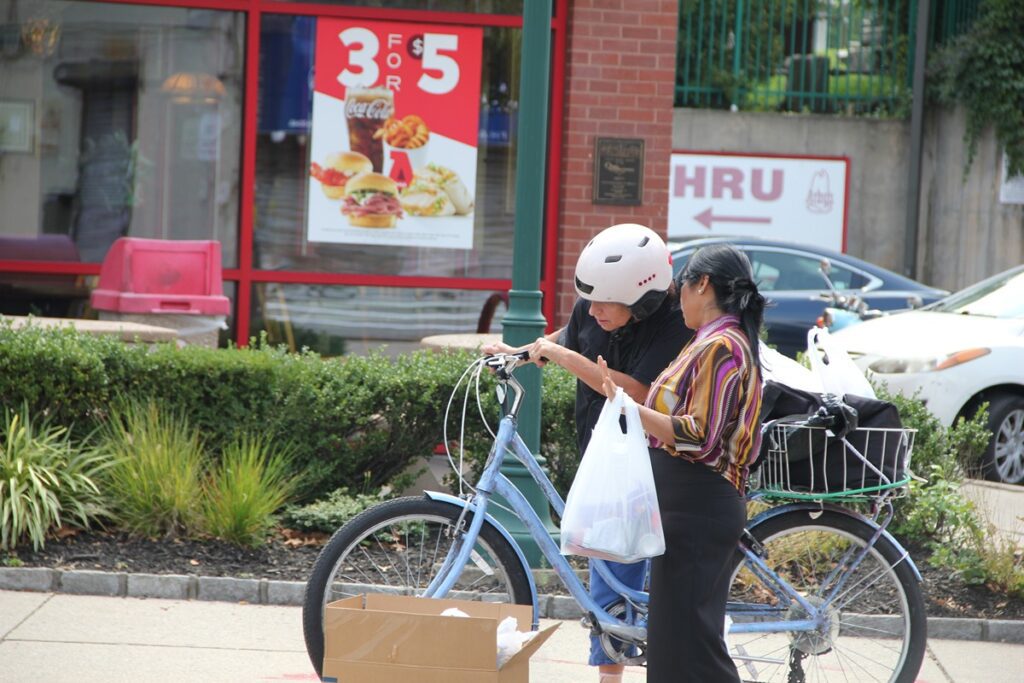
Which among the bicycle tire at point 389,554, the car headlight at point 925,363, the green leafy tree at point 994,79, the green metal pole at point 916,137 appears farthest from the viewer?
the green metal pole at point 916,137

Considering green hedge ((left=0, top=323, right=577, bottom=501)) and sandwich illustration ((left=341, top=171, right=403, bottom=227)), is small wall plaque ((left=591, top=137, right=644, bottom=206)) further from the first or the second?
green hedge ((left=0, top=323, right=577, bottom=501))

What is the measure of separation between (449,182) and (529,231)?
414cm

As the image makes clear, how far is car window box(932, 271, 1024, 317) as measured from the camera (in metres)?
10.1

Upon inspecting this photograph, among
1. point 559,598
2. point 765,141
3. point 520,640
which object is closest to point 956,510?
point 559,598

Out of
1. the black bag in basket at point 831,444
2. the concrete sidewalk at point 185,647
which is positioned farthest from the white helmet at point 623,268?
the concrete sidewalk at point 185,647

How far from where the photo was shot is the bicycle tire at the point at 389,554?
438cm

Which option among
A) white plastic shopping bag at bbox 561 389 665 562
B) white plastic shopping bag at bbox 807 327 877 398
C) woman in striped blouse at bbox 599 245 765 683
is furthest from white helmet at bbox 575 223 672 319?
white plastic shopping bag at bbox 807 327 877 398

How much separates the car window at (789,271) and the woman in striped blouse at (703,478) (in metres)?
9.38

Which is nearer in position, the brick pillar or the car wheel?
the car wheel

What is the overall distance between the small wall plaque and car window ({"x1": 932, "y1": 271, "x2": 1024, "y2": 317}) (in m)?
2.61

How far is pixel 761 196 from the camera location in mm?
19156

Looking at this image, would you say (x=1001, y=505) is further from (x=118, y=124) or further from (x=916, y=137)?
(x=916, y=137)

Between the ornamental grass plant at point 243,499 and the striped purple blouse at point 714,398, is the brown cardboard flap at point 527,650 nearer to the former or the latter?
the striped purple blouse at point 714,398

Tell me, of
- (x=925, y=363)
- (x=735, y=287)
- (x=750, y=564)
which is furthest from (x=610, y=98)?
(x=735, y=287)
